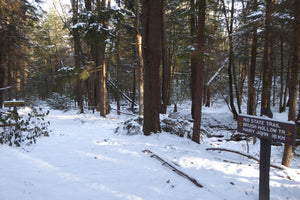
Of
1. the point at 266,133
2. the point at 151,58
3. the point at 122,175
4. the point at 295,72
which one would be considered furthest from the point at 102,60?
the point at 266,133

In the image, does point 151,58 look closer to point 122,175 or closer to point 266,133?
point 122,175

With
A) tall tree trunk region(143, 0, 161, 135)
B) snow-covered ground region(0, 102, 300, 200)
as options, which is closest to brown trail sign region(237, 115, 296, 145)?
snow-covered ground region(0, 102, 300, 200)

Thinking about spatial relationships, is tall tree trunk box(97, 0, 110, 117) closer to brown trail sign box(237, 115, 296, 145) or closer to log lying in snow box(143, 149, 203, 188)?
log lying in snow box(143, 149, 203, 188)

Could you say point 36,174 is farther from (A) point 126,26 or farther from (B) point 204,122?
(B) point 204,122

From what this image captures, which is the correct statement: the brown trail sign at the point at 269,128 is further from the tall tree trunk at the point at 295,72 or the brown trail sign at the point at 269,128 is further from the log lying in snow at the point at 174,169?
the tall tree trunk at the point at 295,72

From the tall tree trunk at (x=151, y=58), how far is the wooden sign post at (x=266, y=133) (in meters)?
4.17

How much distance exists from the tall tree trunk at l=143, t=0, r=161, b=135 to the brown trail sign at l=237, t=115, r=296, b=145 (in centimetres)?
417

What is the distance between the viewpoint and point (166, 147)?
605 centimetres

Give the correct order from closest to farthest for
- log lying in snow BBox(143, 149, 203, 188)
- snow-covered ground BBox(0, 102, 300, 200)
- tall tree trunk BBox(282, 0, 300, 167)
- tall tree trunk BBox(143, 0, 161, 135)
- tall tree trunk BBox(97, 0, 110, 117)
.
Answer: snow-covered ground BBox(0, 102, 300, 200)
log lying in snow BBox(143, 149, 203, 188)
tall tree trunk BBox(282, 0, 300, 167)
tall tree trunk BBox(143, 0, 161, 135)
tall tree trunk BBox(97, 0, 110, 117)

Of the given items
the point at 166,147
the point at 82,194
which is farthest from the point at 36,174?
the point at 166,147

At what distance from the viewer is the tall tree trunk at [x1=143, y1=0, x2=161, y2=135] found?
686 cm

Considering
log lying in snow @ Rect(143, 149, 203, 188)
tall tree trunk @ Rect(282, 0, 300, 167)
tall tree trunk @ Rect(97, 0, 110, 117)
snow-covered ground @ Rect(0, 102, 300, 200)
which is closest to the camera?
snow-covered ground @ Rect(0, 102, 300, 200)

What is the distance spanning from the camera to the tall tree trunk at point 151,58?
6.86 meters

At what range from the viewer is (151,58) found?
7.00 m
